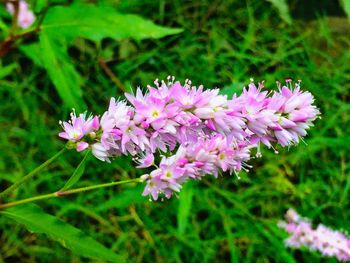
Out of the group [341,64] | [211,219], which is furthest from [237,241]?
[341,64]

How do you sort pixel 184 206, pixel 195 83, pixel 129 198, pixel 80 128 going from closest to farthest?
pixel 80 128
pixel 129 198
pixel 184 206
pixel 195 83

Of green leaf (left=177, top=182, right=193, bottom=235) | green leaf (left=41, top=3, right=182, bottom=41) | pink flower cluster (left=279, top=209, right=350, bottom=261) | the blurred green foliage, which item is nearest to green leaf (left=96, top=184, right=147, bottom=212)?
the blurred green foliage

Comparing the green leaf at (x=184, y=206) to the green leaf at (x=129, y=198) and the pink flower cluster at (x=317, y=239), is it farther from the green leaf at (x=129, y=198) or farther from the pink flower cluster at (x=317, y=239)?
the pink flower cluster at (x=317, y=239)

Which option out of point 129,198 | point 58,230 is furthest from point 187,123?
point 129,198

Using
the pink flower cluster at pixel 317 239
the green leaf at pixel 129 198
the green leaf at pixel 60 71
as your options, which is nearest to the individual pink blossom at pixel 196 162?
the green leaf at pixel 129 198

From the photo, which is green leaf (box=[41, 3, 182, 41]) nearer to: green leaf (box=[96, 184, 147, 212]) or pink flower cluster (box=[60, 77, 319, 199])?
green leaf (box=[96, 184, 147, 212])

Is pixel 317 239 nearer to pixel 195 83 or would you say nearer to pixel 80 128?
pixel 195 83
